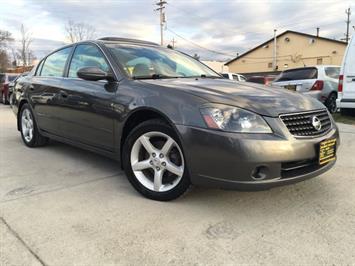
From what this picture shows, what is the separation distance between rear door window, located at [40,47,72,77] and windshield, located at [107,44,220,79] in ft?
3.28

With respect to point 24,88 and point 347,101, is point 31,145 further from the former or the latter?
Answer: point 347,101

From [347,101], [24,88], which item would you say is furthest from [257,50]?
[24,88]

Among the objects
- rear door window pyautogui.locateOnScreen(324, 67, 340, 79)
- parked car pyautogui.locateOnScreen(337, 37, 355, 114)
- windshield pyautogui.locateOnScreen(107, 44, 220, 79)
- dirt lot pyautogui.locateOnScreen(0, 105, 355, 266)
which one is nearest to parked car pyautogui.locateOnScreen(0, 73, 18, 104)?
rear door window pyautogui.locateOnScreen(324, 67, 340, 79)

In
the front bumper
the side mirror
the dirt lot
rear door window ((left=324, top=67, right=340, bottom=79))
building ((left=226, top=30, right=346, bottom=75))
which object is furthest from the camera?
building ((left=226, top=30, right=346, bottom=75))

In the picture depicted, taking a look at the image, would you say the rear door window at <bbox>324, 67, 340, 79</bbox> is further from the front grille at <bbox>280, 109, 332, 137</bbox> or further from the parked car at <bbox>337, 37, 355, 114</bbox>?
the front grille at <bbox>280, 109, 332, 137</bbox>

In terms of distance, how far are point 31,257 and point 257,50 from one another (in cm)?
5247

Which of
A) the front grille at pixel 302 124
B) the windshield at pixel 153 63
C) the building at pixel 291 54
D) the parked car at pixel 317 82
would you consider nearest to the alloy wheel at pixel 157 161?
the windshield at pixel 153 63

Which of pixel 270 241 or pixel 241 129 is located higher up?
pixel 241 129

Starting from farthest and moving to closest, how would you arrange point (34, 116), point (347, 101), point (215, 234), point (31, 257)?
1. point (347, 101)
2. point (34, 116)
3. point (215, 234)
4. point (31, 257)

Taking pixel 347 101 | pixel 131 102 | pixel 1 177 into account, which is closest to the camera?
pixel 131 102

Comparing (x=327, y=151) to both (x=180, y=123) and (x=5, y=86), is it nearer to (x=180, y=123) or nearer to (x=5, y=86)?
(x=180, y=123)

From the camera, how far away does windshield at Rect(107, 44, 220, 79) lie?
3867 millimetres

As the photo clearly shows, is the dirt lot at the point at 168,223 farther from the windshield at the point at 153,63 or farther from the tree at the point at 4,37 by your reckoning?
the tree at the point at 4,37

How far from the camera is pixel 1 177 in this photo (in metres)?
4.09
